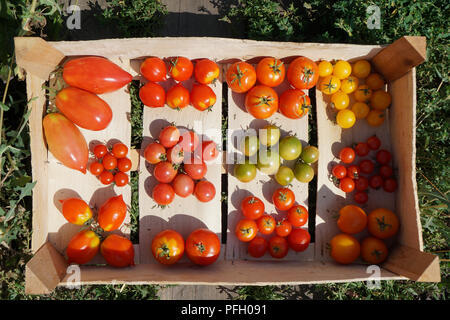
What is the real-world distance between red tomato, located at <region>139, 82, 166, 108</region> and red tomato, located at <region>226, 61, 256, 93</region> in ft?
1.39

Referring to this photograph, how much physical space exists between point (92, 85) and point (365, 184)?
1787mm

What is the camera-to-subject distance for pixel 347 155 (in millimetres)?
2047

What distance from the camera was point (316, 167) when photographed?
84.3 inches

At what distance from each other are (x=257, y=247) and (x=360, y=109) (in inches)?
42.9

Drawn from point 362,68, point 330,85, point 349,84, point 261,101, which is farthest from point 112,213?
point 362,68

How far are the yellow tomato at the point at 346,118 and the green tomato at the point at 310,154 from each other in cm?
25

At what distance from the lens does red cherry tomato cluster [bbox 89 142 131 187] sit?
198 centimetres

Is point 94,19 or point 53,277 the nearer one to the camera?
→ point 53,277

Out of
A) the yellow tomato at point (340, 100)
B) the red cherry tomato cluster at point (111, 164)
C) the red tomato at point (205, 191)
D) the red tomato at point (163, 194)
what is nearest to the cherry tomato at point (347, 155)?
the yellow tomato at point (340, 100)

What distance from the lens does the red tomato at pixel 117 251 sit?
189 cm

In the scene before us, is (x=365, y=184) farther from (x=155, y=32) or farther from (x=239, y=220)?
(x=155, y=32)

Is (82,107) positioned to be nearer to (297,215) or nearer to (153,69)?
(153,69)

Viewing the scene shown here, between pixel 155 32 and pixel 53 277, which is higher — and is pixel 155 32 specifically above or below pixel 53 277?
above

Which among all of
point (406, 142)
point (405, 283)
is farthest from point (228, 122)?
point (405, 283)
